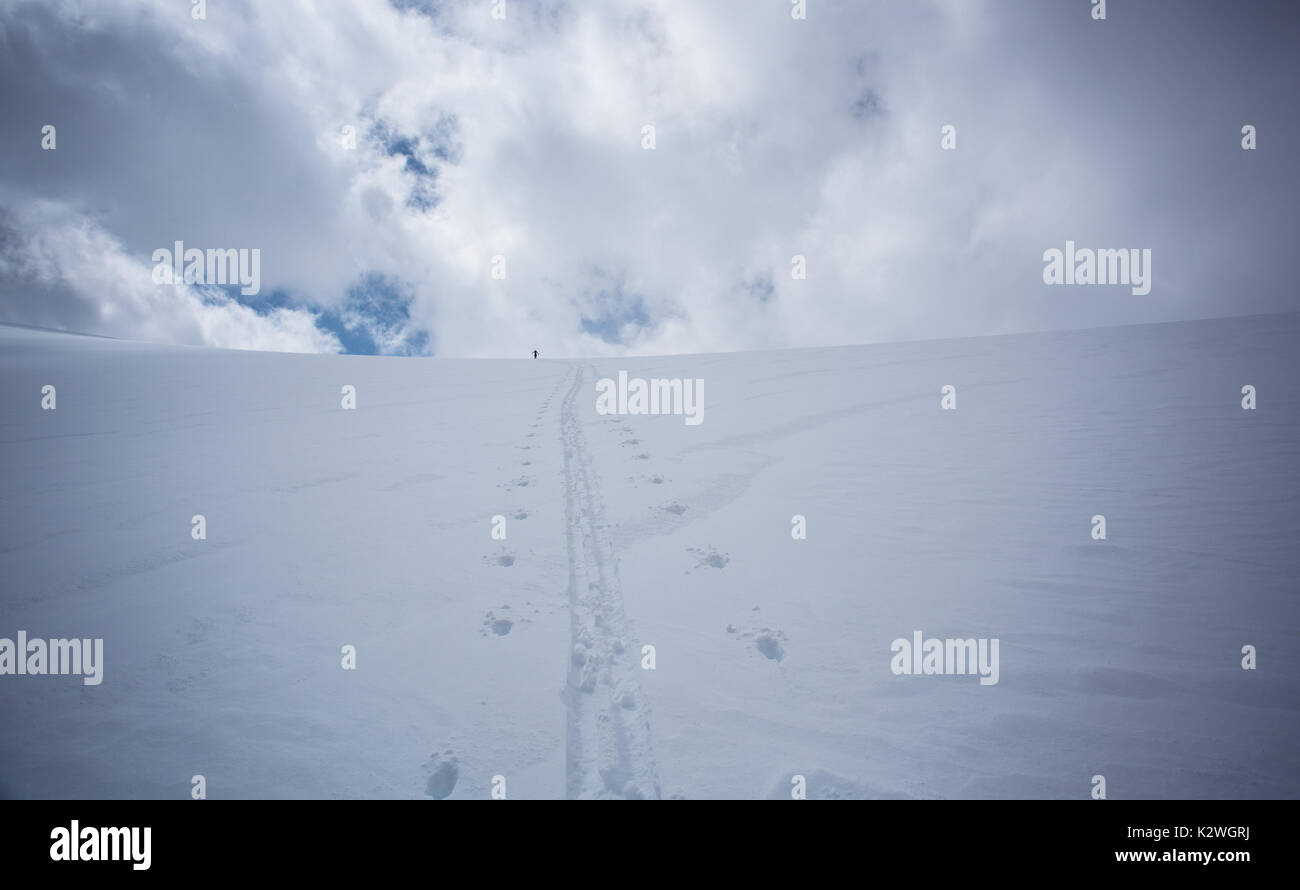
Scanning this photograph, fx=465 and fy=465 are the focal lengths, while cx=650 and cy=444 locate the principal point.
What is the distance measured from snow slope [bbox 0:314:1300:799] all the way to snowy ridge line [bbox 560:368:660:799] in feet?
0.09

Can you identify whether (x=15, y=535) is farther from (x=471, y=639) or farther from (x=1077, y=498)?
(x=1077, y=498)

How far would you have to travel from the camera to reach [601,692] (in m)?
3.99

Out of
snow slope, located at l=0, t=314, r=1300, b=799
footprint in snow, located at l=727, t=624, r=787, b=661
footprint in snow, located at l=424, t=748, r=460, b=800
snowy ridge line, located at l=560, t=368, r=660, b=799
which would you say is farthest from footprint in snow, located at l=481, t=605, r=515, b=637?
footprint in snow, located at l=727, t=624, r=787, b=661

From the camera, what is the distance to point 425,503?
25.7ft

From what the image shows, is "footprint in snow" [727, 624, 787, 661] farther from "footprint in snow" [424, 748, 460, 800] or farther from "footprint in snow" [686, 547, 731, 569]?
"footprint in snow" [424, 748, 460, 800]

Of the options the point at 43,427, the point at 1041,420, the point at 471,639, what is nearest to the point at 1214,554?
the point at 1041,420

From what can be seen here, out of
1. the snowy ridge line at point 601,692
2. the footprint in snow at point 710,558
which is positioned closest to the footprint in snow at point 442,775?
the snowy ridge line at point 601,692

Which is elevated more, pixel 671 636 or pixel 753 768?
pixel 671 636

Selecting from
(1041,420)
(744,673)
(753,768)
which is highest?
(1041,420)

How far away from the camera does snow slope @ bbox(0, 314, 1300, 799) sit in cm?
338

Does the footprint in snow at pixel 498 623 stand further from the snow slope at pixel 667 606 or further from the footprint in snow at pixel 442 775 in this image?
the footprint in snow at pixel 442 775
